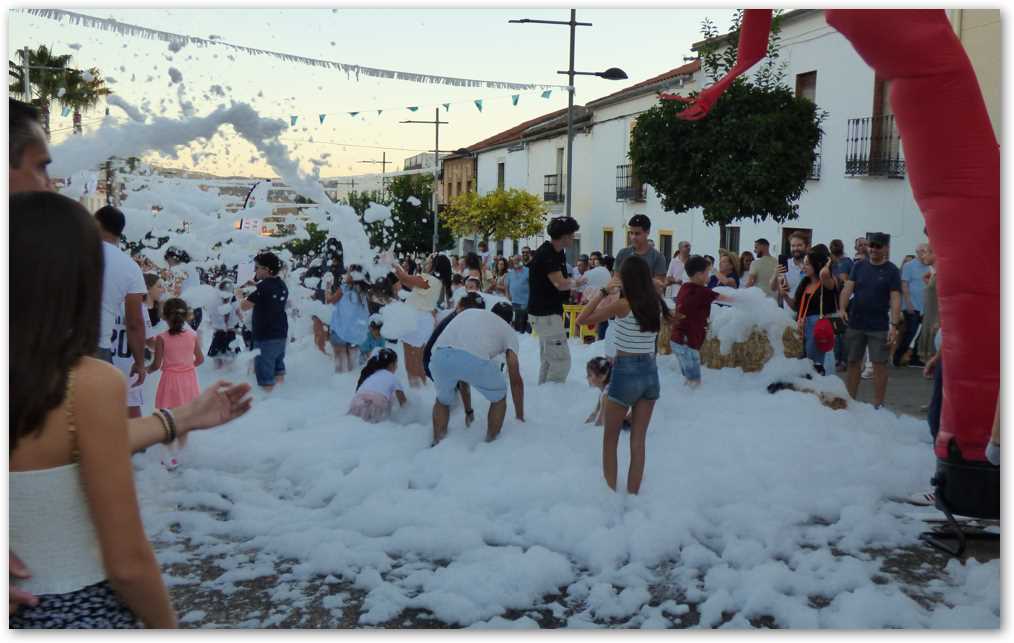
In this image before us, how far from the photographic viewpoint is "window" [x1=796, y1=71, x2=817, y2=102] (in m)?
17.1

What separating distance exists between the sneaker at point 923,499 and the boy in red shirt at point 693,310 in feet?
8.78

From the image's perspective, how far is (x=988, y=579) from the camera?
417 cm

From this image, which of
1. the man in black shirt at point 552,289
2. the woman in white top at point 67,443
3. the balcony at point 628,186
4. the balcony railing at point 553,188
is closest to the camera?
the woman in white top at point 67,443

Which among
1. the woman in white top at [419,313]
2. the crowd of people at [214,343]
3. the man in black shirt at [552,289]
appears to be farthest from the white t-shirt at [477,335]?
the woman in white top at [419,313]

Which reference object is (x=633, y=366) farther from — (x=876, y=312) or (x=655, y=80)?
(x=655, y=80)

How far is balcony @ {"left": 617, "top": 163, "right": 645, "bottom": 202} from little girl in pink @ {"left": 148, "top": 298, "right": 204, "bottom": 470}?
2003 centimetres

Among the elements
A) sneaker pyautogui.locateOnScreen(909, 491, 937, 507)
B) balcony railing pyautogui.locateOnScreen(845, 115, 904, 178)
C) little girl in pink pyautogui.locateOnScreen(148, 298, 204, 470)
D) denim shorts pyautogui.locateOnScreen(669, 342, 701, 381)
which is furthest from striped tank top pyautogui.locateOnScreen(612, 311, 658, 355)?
balcony railing pyautogui.locateOnScreen(845, 115, 904, 178)

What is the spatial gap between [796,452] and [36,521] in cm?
526

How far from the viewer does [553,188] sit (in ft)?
112

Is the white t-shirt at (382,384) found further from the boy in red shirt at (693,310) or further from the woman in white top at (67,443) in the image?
the woman in white top at (67,443)

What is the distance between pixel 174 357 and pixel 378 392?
5.36 ft

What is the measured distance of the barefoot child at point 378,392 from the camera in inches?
292

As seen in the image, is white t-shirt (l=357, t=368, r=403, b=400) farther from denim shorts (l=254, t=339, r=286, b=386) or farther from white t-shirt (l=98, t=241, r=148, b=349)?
white t-shirt (l=98, t=241, r=148, b=349)

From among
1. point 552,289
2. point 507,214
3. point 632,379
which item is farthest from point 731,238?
point 632,379
